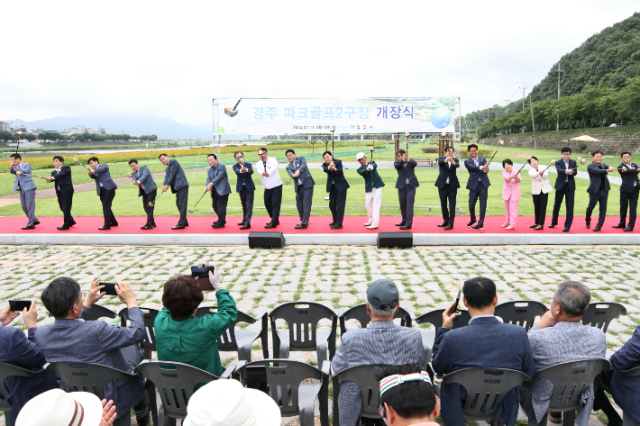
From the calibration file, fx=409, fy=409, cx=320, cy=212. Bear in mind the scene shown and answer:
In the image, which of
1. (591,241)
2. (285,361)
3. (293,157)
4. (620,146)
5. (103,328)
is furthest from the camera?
(620,146)

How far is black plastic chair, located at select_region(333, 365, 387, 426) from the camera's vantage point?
2359 millimetres

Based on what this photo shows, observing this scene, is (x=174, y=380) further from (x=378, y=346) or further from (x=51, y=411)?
(x=378, y=346)

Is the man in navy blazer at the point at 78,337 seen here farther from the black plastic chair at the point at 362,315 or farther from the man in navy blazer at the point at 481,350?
the man in navy blazer at the point at 481,350

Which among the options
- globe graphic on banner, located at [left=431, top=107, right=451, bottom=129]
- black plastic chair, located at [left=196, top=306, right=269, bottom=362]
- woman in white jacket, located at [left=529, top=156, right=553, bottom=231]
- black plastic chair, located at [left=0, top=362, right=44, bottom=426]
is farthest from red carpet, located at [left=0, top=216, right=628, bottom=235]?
black plastic chair, located at [left=0, top=362, right=44, bottom=426]

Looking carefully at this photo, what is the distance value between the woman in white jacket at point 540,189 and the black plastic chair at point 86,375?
8930mm

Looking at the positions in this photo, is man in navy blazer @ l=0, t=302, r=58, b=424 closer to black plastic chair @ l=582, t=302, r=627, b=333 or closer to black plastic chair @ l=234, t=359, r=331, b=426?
black plastic chair @ l=234, t=359, r=331, b=426

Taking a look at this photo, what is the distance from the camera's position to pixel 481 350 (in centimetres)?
240

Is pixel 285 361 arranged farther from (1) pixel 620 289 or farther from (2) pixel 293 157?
(2) pixel 293 157

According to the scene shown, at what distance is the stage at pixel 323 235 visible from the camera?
836 cm

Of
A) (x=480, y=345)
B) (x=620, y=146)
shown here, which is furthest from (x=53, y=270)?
(x=620, y=146)

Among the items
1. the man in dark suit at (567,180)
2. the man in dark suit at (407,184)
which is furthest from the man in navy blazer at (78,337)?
the man in dark suit at (567,180)

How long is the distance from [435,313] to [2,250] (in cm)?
907

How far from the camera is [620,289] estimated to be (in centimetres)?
564

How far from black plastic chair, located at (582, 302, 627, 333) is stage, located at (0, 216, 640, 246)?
5118 mm
